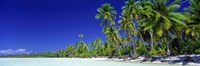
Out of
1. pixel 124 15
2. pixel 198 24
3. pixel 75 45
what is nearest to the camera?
pixel 198 24

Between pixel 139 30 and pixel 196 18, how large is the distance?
71.8 ft

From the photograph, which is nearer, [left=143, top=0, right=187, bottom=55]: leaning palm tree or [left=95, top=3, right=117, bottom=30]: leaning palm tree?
[left=143, top=0, right=187, bottom=55]: leaning palm tree

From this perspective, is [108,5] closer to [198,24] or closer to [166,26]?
[166,26]

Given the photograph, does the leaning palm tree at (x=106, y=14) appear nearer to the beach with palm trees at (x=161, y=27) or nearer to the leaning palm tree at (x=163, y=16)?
the beach with palm trees at (x=161, y=27)

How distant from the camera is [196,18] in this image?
2905 centimetres

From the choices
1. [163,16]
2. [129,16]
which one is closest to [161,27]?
[163,16]

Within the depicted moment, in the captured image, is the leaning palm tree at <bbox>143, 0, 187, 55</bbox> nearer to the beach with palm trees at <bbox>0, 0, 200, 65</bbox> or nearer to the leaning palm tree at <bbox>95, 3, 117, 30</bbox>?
the beach with palm trees at <bbox>0, 0, 200, 65</bbox>

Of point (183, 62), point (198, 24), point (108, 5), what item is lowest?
point (183, 62)

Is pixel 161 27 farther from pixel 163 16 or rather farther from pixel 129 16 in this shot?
pixel 129 16

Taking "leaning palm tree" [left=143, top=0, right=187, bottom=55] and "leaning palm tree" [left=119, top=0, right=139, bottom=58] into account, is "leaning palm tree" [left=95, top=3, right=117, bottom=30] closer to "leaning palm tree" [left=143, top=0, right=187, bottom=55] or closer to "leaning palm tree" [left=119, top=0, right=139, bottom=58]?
"leaning palm tree" [left=119, top=0, right=139, bottom=58]

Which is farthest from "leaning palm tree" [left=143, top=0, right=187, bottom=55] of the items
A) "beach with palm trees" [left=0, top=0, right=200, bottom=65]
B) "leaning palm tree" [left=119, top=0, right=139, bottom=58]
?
"leaning palm tree" [left=119, top=0, right=139, bottom=58]

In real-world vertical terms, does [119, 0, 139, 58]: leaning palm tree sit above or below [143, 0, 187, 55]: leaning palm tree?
above

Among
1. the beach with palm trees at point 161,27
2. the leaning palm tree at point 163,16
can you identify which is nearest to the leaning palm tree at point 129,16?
the beach with palm trees at point 161,27

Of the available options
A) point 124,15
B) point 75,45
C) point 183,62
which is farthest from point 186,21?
point 75,45
